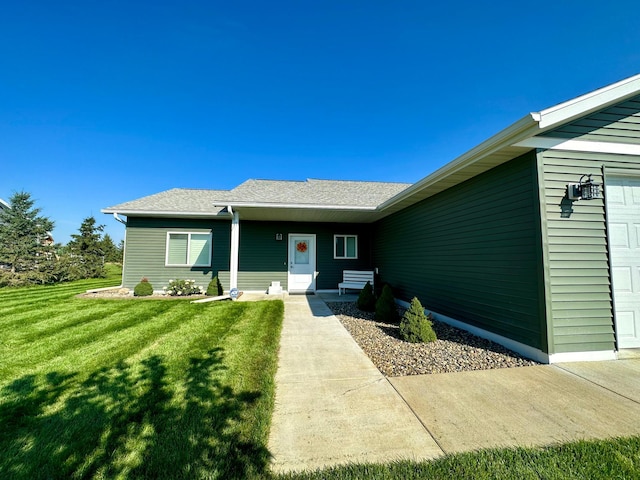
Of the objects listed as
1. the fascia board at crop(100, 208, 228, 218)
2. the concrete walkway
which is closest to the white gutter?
the fascia board at crop(100, 208, 228, 218)

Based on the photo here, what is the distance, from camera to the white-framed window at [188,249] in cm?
973

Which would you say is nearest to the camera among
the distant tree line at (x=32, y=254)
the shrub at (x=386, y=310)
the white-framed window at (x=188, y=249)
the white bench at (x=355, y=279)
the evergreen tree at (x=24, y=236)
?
the shrub at (x=386, y=310)

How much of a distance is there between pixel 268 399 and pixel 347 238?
827 centimetres

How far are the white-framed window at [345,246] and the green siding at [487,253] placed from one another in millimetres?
3509

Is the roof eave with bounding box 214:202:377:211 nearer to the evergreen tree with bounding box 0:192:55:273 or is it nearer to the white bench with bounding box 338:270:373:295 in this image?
the white bench with bounding box 338:270:373:295

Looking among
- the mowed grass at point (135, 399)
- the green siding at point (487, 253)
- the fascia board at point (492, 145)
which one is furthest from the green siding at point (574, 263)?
the mowed grass at point (135, 399)

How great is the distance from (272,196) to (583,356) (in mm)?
7642

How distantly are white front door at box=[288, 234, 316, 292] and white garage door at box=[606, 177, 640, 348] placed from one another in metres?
7.82

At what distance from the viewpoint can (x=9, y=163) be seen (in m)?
14.6

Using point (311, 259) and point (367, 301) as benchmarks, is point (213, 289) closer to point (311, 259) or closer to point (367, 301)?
point (311, 259)

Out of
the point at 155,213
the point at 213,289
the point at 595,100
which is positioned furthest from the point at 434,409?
the point at 155,213

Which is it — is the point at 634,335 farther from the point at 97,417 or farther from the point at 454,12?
the point at 454,12

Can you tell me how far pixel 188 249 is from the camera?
9.74 metres

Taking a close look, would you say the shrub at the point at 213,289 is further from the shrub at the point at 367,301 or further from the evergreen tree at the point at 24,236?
the evergreen tree at the point at 24,236
